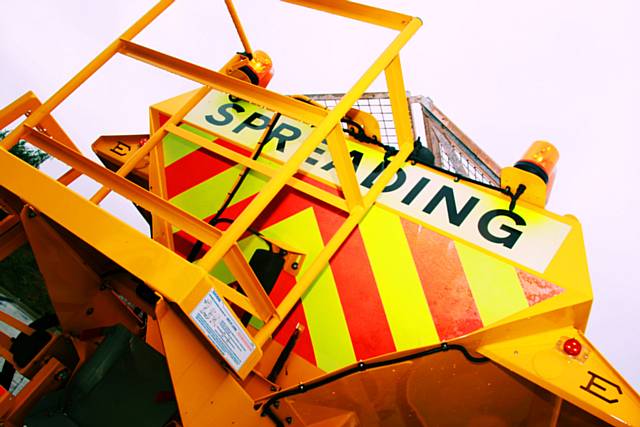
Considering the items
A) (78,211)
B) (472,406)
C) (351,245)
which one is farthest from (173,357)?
(472,406)

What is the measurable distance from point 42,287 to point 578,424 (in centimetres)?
521

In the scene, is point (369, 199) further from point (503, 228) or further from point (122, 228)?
point (122, 228)

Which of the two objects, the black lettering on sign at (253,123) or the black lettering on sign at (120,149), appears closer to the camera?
the black lettering on sign at (253,123)

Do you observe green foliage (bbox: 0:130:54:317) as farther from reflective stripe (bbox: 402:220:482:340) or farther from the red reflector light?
the red reflector light

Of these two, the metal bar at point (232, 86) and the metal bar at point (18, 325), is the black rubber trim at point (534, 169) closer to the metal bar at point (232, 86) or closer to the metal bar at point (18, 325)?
the metal bar at point (232, 86)

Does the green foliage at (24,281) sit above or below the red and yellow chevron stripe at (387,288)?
below

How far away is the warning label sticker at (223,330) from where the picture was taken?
1.27 metres

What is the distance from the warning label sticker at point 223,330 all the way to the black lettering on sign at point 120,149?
1.77 metres

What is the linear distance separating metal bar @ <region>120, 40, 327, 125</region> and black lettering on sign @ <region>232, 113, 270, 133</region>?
0.64 metres

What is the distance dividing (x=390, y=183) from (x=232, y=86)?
30.2 inches

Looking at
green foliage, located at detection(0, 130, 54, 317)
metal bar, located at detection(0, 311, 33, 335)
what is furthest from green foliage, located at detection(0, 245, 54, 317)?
metal bar, located at detection(0, 311, 33, 335)

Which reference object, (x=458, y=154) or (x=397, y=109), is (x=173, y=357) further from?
(x=458, y=154)

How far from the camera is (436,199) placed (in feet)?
6.79

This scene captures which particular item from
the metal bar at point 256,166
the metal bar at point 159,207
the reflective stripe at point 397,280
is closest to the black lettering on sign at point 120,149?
the metal bar at point 256,166
